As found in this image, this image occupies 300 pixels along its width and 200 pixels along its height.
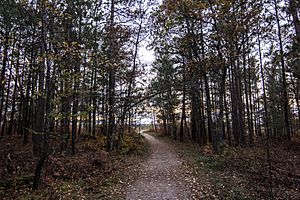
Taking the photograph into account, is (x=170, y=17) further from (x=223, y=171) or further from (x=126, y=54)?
(x=223, y=171)

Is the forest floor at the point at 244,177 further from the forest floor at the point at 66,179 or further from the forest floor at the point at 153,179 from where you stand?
the forest floor at the point at 66,179

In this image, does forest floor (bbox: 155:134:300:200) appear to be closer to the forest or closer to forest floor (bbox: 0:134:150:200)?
the forest

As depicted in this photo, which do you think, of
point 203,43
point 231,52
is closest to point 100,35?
point 203,43

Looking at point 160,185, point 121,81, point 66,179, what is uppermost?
point 121,81

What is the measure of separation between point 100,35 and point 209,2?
21.3 feet

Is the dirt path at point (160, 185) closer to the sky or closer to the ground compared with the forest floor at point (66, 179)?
closer to the ground

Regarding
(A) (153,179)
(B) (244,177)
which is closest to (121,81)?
(A) (153,179)

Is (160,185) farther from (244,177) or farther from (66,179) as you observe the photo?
(66,179)

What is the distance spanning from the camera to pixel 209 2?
12344 mm

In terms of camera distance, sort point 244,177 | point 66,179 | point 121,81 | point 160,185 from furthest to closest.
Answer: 1. point 121,81
2. point 244,177
3. point 66,179
4. point 160,185

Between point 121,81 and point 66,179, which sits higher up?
point 121,81

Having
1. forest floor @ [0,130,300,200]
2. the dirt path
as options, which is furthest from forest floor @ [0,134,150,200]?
the dirt path

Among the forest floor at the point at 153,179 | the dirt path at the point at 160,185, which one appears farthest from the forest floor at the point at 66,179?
the dirt path at the point at 160,185

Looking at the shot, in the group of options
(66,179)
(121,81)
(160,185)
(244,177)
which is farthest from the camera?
(121,81)
